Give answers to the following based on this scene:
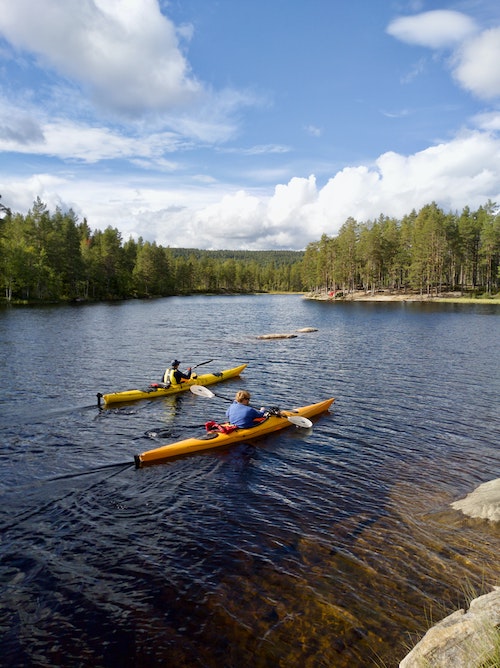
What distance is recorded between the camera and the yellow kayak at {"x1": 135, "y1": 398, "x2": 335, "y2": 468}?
1150 centimetres

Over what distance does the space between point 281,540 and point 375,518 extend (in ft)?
6.89

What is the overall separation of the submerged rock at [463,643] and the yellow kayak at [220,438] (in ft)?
26.2

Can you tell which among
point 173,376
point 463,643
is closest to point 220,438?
point 173,376

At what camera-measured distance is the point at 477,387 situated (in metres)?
19.7

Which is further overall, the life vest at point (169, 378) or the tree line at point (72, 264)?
the tree line at point (72, 264)

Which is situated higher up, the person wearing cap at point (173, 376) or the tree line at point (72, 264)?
the tree line at point (72, 264)

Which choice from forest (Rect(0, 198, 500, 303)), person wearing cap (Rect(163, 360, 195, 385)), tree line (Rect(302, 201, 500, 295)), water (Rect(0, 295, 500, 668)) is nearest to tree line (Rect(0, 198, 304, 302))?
forest (Rect(0, 198, 500, 303))

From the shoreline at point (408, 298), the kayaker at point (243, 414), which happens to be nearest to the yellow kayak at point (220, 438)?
the kayaker at point (243, 414)

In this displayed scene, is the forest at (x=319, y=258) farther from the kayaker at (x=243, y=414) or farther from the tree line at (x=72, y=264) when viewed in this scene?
the kayaker at (x=243, y=414)

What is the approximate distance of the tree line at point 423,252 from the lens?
81.2 meters

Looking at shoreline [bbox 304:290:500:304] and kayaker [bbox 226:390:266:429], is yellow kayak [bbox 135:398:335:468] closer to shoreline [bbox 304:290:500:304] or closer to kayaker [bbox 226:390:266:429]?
kayaker [bbox 226:390:266:429]

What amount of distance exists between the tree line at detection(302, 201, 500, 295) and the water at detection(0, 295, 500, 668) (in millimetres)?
69575

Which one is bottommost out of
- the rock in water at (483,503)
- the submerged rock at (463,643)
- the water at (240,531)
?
the water at (240,531)

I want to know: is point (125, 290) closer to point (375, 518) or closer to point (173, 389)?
point (173, 389)
